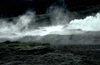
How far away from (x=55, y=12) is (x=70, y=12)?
18.6 m

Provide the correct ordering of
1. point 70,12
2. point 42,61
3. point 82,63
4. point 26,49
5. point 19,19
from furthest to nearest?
1. point 19,19
2. point 70,12
3. point 26,49
4. point 42,61
5. point 82,63

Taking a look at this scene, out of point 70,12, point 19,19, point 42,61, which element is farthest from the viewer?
point 19,19

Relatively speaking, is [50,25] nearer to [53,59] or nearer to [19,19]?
[19,19]

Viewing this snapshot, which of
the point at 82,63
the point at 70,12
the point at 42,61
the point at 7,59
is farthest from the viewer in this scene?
the point at 70,12

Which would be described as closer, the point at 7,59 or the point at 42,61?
the point at 42,61

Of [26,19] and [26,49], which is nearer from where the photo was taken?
[26,49]

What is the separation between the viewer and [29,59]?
170 feet

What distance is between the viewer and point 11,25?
582 ft

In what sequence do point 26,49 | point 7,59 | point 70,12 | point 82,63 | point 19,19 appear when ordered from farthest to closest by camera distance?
point 19,19 < point 70,12 < point 26,49 < point 7,59 < point 82,63

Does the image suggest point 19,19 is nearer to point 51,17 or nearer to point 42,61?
point 51,17

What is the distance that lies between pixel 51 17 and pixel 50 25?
6491mm

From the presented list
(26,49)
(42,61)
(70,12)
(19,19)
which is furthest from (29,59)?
(19,19)

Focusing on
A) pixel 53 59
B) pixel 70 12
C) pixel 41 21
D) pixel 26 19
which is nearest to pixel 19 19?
pixel 26 19

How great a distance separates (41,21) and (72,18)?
23.6 meters
